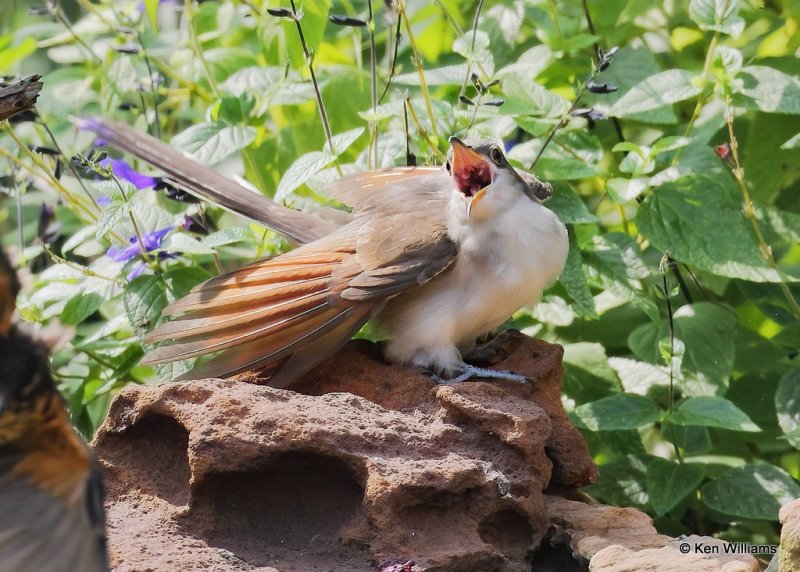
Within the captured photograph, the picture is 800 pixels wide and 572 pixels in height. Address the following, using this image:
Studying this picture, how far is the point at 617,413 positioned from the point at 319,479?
1008 mm

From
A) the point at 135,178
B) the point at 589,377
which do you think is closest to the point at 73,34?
the point at 135,178

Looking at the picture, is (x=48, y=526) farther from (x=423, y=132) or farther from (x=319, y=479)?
(x=423, y=132)

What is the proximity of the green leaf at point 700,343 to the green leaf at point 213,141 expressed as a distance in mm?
1322

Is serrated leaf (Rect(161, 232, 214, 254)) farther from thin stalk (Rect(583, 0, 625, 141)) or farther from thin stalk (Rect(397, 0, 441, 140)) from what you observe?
thin stalk (Rect(583, 0, 625, 141))

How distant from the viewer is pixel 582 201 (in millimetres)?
3936

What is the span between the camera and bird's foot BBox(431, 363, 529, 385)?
10.2 feet

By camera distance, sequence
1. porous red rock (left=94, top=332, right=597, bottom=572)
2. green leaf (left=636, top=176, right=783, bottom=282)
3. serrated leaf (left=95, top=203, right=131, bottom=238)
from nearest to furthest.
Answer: porous red rock (left=94, top=332, right=597, bottom=572)
serrated leaf (left=95, top=203, right=131, bottom=238)
green leaf (left=636, top=176, right=783, bottom=282)

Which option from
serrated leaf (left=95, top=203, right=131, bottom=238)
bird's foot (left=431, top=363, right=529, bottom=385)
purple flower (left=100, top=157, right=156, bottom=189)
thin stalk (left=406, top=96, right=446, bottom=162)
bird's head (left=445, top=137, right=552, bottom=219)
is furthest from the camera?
purple flower (left=100, top=157, right=156, bottom=189)

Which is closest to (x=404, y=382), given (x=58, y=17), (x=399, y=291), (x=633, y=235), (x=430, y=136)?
(x=399, y=291)

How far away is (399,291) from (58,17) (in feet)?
6.04

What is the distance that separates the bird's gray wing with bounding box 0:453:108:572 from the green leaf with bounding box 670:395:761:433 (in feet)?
5.55

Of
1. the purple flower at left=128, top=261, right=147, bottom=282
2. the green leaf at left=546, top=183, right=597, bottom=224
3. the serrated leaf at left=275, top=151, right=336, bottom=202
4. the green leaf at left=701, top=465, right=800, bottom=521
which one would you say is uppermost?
the serrated leaf at left=275, top=151, right=336, bottom=202

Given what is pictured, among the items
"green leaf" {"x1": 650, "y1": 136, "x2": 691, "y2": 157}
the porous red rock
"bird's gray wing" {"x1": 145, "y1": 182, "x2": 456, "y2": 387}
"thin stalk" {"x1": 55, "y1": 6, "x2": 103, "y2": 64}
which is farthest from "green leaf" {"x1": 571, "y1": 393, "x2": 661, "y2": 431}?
"thin stalk" {"x1": 55, "y1": 6, "x2": 103, "y2": 64}

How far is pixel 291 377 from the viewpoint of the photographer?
3.14 metres
